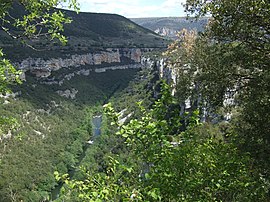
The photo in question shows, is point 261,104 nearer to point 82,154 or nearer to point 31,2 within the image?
point 31,2

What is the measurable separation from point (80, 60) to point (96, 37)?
29.4 meters

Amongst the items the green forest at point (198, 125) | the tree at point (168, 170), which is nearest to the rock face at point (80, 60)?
the green forest at point (198, 125)

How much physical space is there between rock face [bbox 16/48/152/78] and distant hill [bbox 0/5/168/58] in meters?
2.29

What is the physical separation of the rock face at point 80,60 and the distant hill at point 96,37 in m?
2.29

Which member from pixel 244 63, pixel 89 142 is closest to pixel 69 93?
pixel 89 142

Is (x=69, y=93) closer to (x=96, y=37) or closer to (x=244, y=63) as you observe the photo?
(x=96, y=37)

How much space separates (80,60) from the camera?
121062 millimetres

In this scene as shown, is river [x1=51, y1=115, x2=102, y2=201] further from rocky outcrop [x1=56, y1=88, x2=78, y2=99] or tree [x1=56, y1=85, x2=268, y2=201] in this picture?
tree [x1=56, y1=85, x2=268, y2=201]

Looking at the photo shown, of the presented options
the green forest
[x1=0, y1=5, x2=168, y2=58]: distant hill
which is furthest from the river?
the green forest

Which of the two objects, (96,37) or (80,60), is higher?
(96,37)

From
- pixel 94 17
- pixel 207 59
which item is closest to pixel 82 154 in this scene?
pixel 207 59

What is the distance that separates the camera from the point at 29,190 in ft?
145

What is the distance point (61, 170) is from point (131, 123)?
48163 millimetres

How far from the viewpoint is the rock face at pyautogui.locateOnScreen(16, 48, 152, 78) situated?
90.1 metres
